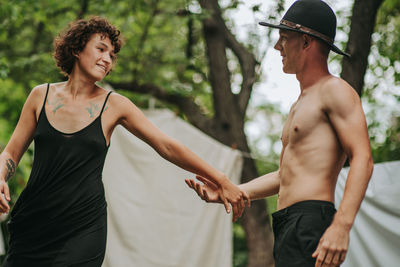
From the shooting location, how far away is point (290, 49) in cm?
253

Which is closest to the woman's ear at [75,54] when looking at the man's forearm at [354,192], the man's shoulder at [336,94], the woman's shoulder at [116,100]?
the woman's shoulder at [116,100]

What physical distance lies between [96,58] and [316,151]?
4.23 feet

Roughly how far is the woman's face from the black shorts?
1.26 m

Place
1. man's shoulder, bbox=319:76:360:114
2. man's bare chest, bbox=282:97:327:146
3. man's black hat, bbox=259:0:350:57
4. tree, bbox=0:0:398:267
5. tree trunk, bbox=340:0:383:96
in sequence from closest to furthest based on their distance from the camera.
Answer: man's shoulder, bbox=319:76:360:114 → man's bare chest, bbox=282:97:327:146 → man's black hat, bbox=259:0:350:57 → tree trunk, bbox=340:0:383:96 → tree, bbox=0:0:398:267

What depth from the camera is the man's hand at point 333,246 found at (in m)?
1.92

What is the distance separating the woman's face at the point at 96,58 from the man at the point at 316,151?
0.94 meters

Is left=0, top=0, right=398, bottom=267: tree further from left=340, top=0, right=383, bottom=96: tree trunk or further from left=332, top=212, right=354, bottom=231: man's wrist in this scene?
left=332, top=212, right=354, bottom=231: man's wrist

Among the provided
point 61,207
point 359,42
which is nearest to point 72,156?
point 61,207

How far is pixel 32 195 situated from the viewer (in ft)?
8.13

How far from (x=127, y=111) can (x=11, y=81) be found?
7.16m

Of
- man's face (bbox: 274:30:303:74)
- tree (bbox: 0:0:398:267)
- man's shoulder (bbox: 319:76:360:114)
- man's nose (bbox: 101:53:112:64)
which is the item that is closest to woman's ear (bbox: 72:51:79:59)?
man's nose (bbox: 101:53:112:64)

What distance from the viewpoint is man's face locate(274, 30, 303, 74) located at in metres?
2.50

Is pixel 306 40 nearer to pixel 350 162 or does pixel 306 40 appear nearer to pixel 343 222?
pixel 350 162

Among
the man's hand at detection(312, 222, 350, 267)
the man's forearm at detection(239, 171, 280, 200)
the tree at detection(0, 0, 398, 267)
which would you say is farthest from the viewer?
the tree at detection(0, 0, 398, 267)
